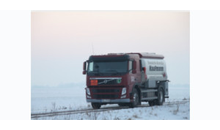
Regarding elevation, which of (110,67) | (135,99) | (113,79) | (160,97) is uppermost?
(110,67)

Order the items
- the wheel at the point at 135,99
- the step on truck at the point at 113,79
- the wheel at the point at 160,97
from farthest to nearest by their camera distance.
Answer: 1. the wheel at the point at 160,97
2. the wheel at the point at 135,99
3. the step on truck at the point at 113,79

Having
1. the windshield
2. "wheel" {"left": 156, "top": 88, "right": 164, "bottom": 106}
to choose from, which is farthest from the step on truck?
"wheel" {"left": 156, "top": 88, "right": 164, "bottom": 106}

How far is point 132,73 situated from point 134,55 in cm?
129

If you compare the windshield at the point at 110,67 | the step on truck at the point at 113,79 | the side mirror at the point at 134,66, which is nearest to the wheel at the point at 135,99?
the step on truck at the point at 113,79

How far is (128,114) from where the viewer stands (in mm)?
22078

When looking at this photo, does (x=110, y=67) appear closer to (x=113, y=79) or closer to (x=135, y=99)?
(x=113, y=79)

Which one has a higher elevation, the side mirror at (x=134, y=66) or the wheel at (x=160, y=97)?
the side mirror at (x=134, y=66)

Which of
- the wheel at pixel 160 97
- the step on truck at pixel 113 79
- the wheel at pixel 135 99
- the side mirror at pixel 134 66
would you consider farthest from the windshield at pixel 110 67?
the wheel at pixel 160 97

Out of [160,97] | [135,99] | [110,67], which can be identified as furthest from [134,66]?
[160,97]

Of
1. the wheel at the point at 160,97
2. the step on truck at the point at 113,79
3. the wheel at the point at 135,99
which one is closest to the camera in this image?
the step on truck at the point at 113,79

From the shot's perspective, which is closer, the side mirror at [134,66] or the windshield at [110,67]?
the windshield at [110,67]

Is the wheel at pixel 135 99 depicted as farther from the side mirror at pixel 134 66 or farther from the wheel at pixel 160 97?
the wheel at pixel 160 97

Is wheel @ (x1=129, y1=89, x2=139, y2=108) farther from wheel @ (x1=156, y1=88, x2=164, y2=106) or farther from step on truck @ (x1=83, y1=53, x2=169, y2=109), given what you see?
wheel @ (x1=156, y1=88, x2=164, y2=106)

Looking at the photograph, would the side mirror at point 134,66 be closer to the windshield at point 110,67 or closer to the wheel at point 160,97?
the windshield at point 110,67
